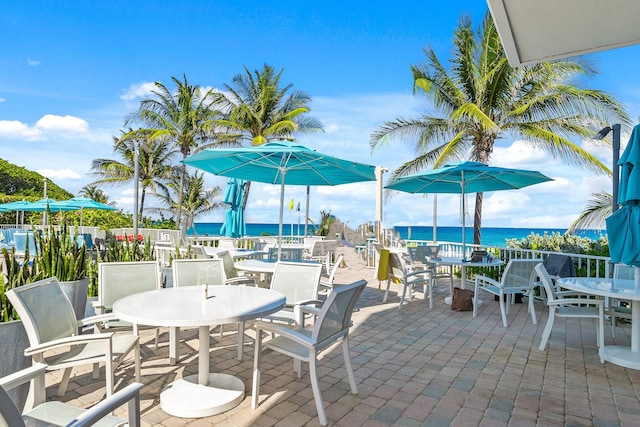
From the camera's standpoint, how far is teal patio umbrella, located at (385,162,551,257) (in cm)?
635

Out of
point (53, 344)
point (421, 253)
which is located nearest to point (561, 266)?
point (421, 253)

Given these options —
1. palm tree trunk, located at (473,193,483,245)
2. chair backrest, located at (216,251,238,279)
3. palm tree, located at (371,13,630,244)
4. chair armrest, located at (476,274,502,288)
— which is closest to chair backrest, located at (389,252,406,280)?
chair armrest, located at (476,274,502,288)

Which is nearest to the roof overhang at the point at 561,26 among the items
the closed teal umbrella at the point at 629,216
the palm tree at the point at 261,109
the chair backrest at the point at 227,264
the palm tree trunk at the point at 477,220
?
the closed teal umbrella at the point at 629,216

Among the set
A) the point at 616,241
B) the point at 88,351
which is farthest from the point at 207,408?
the point at 616,241

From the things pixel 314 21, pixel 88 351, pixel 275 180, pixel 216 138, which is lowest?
pixel 88 351

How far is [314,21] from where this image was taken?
11617mm

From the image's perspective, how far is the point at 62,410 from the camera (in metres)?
1.87

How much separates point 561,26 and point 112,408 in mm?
3921

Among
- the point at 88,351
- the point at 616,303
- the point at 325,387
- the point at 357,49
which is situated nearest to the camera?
A: the point at 88,351

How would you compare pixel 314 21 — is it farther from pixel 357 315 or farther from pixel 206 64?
pixel 357 315

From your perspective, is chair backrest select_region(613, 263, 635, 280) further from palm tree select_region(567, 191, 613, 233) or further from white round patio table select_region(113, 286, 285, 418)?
palm tree select_region(567, 191, 613, 233)

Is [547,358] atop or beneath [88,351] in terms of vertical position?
beneath

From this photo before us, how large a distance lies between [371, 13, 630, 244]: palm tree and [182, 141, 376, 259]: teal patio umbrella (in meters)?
5.80

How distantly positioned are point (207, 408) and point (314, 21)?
1130 cm
